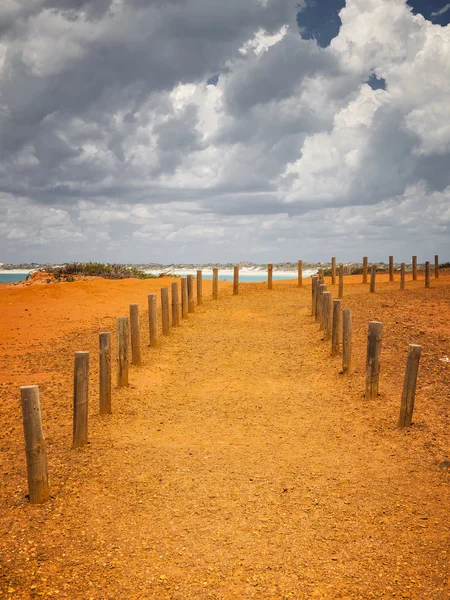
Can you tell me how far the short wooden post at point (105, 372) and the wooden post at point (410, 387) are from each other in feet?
17.0

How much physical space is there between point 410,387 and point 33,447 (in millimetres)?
5854

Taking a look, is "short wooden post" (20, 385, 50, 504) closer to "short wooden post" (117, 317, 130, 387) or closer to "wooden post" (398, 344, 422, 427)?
"short wooden post" (117, 317, 130, 387)

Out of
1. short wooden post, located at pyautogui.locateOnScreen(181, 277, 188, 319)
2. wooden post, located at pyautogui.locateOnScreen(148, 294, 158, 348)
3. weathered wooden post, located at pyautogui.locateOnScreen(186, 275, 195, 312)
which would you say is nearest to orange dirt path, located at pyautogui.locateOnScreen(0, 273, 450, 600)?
wooden post, located at pyautogui.locateOnScreen(148, 294, 158, 348)

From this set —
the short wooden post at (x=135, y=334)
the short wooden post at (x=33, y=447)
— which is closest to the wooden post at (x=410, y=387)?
the short wooden post at (x=33, y=447)

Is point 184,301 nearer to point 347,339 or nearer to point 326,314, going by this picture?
point 326,314

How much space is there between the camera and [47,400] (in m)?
10.5

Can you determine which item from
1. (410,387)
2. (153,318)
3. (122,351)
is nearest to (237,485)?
(410,387)

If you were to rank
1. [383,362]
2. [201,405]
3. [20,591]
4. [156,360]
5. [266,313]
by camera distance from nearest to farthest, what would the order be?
[20,591]
[201,405]
[383,362]
[156,360]
[266,313]

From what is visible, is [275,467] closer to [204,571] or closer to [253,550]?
[253,550]

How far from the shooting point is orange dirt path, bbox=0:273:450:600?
16.0 feet

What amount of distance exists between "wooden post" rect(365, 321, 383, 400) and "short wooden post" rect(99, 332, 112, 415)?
496 cm

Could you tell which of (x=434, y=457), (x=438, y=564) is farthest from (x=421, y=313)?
(x=438, y=564)

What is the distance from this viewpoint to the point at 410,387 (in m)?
8.30

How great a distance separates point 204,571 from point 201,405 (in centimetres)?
528
